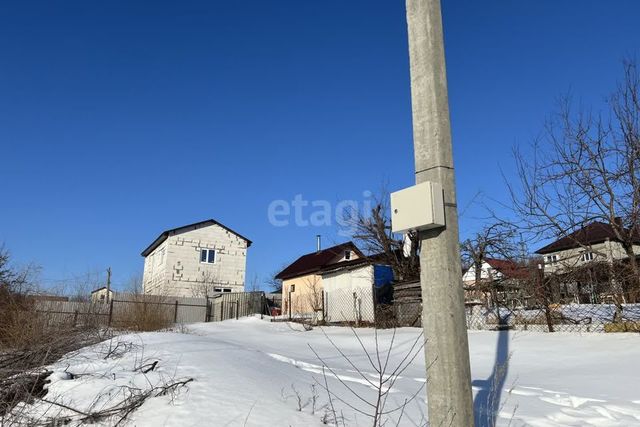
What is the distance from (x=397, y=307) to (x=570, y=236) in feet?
17.3

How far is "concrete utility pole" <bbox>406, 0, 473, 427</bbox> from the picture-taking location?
252 centimetres

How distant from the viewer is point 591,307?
8.39 m

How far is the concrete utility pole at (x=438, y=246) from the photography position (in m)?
2.52

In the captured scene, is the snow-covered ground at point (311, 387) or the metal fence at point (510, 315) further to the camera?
the metal fence at point (510, 315)

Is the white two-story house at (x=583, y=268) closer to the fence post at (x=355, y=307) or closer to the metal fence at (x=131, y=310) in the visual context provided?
the fence post at (x=355, y=307)

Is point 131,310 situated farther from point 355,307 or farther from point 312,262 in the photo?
point 312,262

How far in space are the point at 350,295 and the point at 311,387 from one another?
13819 millimetres

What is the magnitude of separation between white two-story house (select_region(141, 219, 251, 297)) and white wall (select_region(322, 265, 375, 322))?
→ 603 inches

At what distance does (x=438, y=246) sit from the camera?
265cm

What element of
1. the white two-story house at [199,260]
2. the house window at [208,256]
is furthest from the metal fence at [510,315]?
the house window at [208,256]

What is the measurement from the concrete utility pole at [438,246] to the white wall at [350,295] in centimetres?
1307

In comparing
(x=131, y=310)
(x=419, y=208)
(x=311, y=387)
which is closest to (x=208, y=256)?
(x=131, y=310)

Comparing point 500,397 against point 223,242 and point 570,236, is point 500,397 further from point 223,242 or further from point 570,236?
point 223,242

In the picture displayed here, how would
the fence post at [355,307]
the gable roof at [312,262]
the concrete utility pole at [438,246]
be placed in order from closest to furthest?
the concrete utility pole at [438,246] < the fence post at [355,307] < the gable roof at [312,262]
